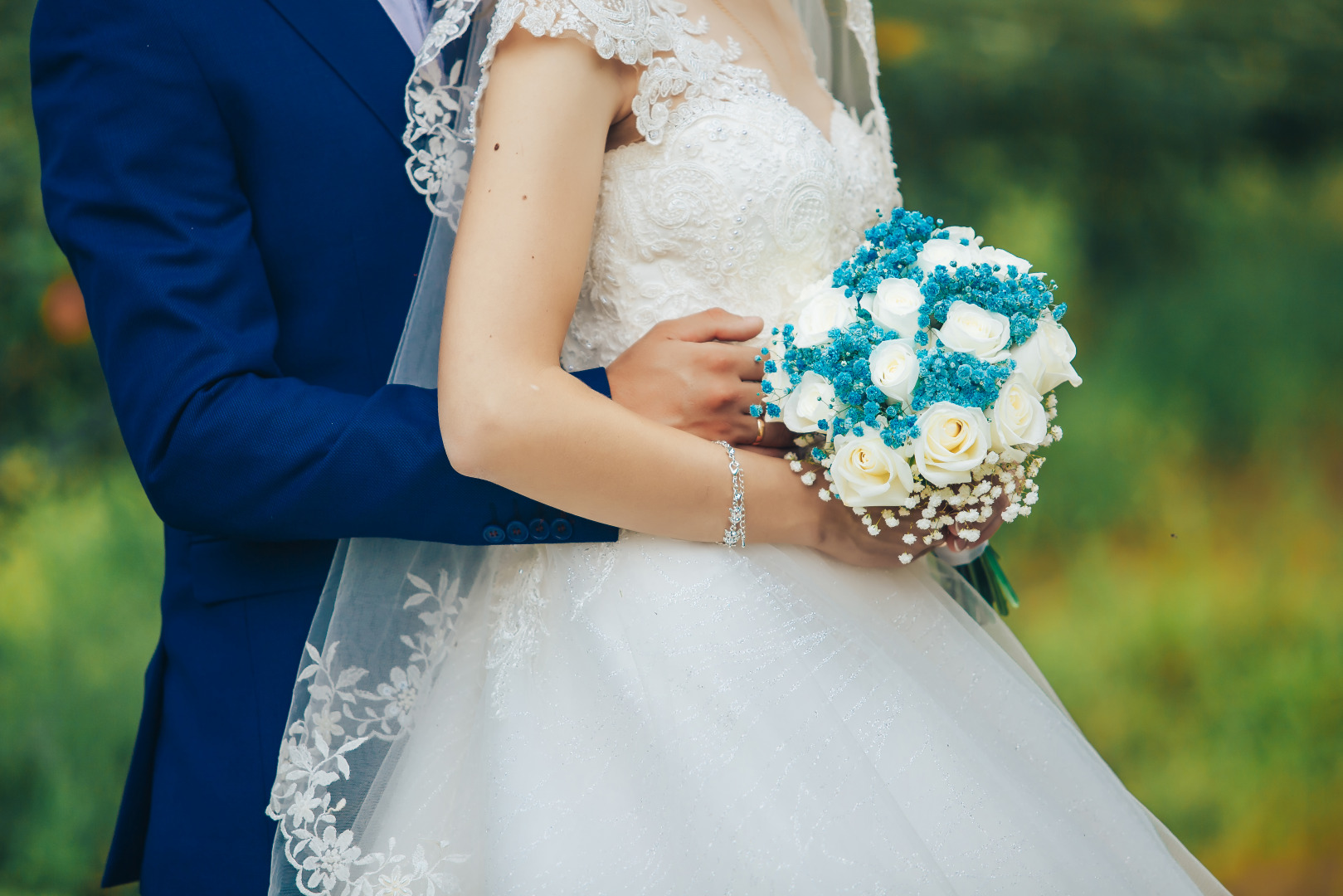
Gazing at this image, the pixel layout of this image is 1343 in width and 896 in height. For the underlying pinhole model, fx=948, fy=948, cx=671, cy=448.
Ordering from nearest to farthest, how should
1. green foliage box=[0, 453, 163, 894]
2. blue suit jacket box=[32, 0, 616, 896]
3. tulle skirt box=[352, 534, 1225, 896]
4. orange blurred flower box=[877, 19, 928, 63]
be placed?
1. tulle skirt box=[352, 534, 1225, 896]
2. blue suit jacket box=[32, 0, 616, 896]
3. green foliage box=[0, 453, 163, 894]
4. orange blurred flower box=[877, 19, 928, 63]

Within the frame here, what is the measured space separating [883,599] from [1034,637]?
1.91 m

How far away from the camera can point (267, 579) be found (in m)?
1.14

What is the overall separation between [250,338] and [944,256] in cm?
76

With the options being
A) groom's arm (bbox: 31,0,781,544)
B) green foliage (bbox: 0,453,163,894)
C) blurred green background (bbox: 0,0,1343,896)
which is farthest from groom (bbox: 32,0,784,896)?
blurred green background (bbox: 0,0,1343,896)

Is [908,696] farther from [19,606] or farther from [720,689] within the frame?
[19,606]

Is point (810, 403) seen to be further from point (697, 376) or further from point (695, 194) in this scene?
point (695, 194)

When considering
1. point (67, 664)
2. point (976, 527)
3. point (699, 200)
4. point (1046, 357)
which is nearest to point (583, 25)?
point (699, 200)

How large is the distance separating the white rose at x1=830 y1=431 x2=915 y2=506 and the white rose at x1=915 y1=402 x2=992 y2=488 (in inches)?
0.9

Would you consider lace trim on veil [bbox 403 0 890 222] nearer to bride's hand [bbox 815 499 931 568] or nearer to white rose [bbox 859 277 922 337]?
white rose [bbox 859 277 922 337]

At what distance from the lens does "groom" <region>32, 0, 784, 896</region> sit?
1.00m

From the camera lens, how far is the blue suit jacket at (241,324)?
1.00 meters

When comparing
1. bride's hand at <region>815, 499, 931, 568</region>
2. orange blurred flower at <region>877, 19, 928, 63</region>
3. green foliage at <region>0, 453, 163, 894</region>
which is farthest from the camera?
orange blurred flower at <region>877, 19, 928, 63</region>

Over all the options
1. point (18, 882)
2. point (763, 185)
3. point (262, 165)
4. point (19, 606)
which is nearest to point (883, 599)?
point (763, 185)

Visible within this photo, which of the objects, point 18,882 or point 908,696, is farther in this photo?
point 18,882
